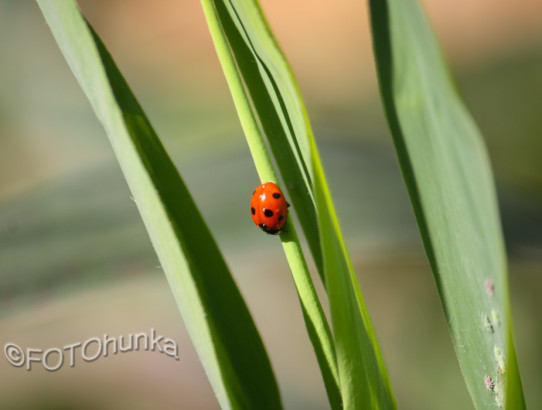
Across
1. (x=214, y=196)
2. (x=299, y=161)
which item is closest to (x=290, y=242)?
(x=299, y=161)

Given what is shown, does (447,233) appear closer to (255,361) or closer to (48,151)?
(255,361)

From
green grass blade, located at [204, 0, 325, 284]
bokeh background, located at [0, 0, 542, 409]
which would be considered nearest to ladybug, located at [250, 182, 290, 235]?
green grass blade, located at [204, 0, 325, 284]

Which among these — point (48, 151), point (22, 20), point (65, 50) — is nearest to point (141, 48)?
point (22, 20)

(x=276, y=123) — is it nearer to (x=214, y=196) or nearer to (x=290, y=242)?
(x=290, y=242)

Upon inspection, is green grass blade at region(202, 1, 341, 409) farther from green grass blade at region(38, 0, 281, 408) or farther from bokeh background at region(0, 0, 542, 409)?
bokeh background at region(0, 0, 542, 409)

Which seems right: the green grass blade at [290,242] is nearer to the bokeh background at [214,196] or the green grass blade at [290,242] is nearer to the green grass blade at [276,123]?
the green grass blade at [276,123]

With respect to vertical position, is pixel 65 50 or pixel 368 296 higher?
pixel 65 50
